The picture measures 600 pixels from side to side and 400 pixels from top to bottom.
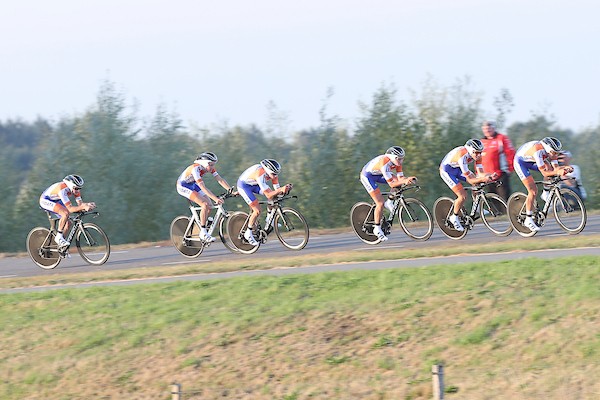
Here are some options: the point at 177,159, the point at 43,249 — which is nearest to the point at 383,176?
the point at 43,249

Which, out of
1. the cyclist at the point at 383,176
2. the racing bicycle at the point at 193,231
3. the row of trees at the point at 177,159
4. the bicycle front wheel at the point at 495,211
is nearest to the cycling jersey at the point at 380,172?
the cyclist at the point at 383,176

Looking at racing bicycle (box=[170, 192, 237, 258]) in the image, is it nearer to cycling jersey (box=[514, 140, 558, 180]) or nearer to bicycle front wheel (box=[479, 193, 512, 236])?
bicycle front wheel (box=[479, 193, 512, 236])

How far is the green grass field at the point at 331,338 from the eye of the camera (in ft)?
36.4

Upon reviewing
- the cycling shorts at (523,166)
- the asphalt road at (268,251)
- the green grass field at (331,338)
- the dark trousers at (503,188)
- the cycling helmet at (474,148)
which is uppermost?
the cycling helmet at (474,148)

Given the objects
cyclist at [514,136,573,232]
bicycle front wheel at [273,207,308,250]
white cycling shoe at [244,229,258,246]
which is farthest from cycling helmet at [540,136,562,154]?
white cycling shoe at [244,229,258,246]

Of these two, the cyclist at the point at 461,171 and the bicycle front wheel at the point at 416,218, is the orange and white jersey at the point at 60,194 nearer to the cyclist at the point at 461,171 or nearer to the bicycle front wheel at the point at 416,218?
the bicycle front wheel at the point at 416,218

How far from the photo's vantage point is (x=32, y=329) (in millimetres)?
14055

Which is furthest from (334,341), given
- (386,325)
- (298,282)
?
(298,282)

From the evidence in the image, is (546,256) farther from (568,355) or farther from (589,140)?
(589,140)

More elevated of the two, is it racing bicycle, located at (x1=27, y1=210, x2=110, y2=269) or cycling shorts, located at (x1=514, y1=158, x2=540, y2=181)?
cycling shorts, located at (x1=514, y1=158, x2=540, y2=181)

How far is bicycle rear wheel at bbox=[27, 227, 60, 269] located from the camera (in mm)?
19672

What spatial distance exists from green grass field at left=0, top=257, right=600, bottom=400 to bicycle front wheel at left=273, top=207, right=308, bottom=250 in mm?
4323

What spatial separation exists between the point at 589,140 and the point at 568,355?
80.6 feet

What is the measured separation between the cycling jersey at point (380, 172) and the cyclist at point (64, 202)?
484cm
